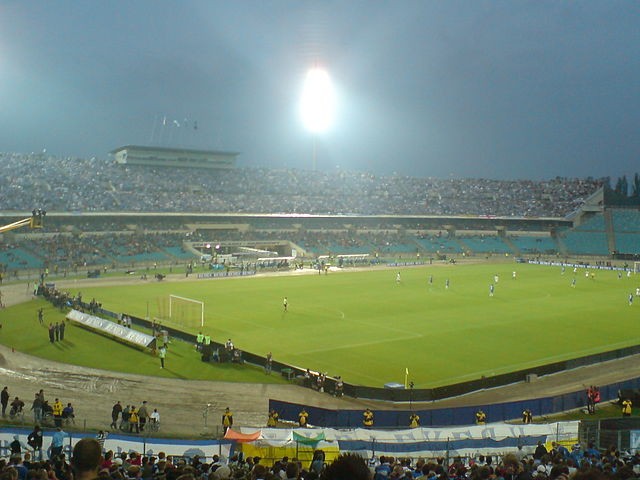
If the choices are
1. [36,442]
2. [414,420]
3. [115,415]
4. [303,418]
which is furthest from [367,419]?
[36,442]

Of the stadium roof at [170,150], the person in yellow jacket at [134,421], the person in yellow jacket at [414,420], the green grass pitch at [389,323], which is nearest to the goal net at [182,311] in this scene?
the green grass pitch at [389,323]

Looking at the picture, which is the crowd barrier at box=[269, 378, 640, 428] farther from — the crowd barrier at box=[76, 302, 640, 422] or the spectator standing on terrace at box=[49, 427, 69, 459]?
the spectator standing on terrace at box=[49, 427, 69, 459]

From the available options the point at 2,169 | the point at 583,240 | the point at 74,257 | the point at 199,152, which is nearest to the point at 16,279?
the point at 74,257

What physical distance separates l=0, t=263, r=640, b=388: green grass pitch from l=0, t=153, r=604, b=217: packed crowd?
41360 millimetres

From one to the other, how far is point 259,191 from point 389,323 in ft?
284

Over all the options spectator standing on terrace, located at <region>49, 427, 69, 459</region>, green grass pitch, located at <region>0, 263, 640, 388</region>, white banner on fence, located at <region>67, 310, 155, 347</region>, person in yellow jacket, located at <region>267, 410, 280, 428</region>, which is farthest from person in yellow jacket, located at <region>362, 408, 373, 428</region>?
white banner on fence, located at <region>67, 310, 155, 347</region>

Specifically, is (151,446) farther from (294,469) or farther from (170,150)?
(170,150)

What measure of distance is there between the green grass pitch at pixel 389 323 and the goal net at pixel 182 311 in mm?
454

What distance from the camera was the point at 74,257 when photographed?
266 ft

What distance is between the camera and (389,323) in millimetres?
46312

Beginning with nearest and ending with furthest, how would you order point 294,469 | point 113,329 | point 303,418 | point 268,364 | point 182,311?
point 294,469 → point 303,418 → point 268,364 → point 113,329 → point 182,311

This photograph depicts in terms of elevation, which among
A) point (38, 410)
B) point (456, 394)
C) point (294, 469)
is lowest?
point (38, 410)

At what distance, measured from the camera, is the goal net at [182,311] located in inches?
1800

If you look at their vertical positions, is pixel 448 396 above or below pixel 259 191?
below
